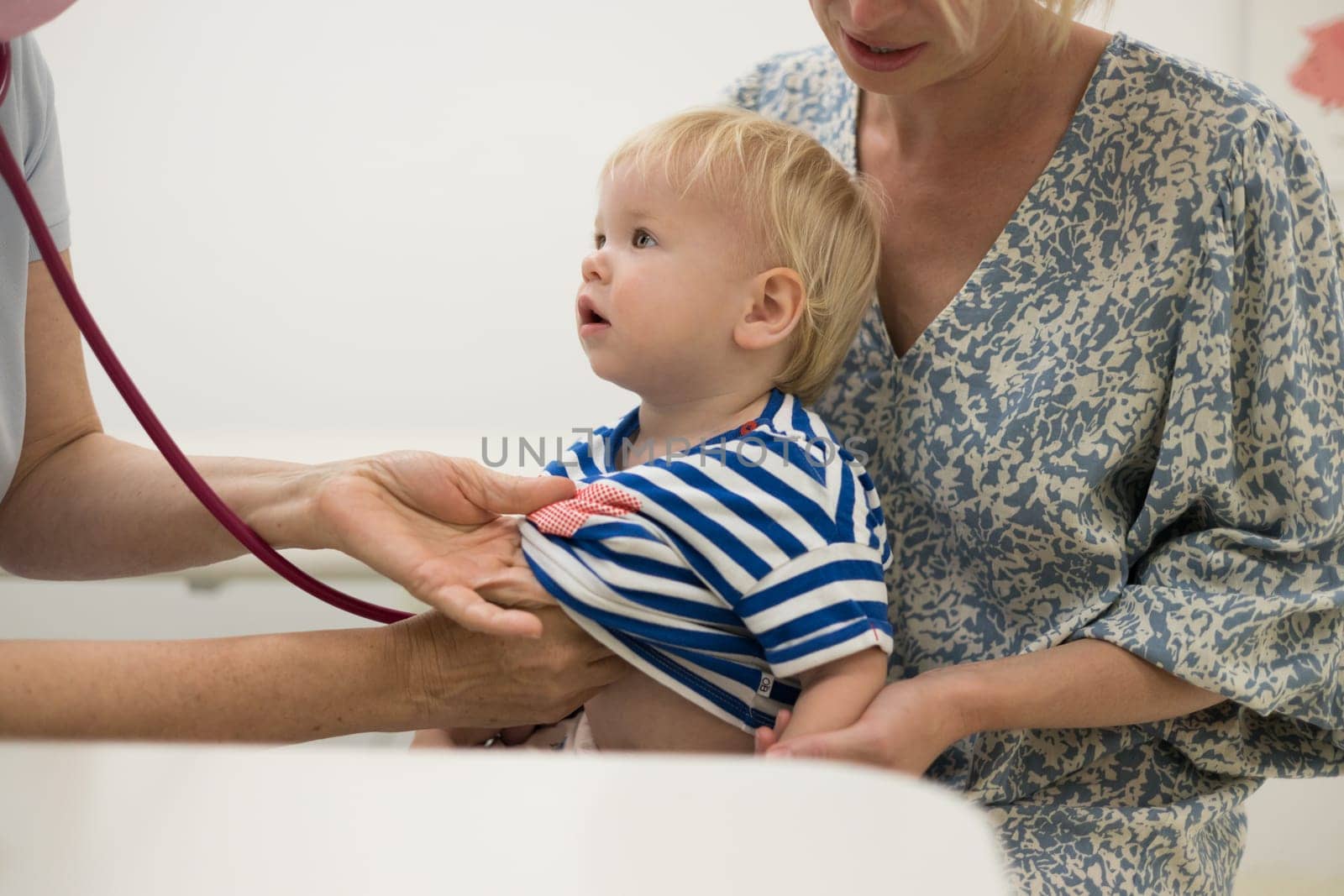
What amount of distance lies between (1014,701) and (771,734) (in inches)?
8.2

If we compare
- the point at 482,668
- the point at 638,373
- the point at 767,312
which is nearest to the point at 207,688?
the point at 482,668

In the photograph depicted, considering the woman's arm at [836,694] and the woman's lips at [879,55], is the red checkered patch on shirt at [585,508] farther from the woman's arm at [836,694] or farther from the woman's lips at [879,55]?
the woman's lips at [879,55]

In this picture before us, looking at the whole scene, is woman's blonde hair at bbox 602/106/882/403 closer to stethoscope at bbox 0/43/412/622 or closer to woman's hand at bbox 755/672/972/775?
woman's hand at bbox 755/672/972/775

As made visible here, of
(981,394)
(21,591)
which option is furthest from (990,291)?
(21,591)

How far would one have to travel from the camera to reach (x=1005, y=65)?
1.13 meters

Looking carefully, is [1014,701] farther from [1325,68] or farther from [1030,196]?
[1325,68]

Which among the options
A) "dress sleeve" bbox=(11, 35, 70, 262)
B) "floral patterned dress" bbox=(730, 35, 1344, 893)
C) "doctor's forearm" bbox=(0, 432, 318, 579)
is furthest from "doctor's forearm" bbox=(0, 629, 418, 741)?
"floral patterned dress" bbox=(730, 35, 1344, 893)

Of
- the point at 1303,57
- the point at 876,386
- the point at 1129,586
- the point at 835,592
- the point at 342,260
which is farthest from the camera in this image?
the point at 342,260

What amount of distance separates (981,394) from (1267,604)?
1.00 ft

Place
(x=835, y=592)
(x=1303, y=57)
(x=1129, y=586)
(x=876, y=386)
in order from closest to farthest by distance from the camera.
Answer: (x=835, y=592) < (x=1129, y=586) < (x=876, y=386) < (x=1303, y=57)

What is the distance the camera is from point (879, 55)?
1.05 metres

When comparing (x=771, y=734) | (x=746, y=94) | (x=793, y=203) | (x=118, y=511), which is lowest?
(x=771, y=734)

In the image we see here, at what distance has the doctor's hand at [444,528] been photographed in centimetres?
94

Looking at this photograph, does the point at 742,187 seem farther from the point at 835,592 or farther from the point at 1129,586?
the point at 1129,586
